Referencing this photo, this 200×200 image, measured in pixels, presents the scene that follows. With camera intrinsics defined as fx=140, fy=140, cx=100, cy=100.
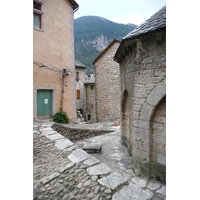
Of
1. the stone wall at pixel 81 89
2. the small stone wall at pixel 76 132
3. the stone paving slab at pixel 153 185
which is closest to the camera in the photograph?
the stone paving slab at pixel 153 185

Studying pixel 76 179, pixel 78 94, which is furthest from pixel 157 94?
pixel 78 94

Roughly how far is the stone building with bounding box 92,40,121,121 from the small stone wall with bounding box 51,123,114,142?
4262 mm

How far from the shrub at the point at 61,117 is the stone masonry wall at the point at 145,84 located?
5.23m

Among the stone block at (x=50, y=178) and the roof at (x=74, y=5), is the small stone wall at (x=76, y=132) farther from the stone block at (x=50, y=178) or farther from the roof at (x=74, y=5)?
the roof at (x=74, y=5)

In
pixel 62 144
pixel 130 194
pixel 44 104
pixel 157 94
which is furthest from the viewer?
pixel 44 104

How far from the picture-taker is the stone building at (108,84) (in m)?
10.7

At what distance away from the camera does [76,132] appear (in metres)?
5.98

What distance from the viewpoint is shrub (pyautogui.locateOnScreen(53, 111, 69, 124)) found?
7.46 meters

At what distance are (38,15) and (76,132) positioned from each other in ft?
19.3

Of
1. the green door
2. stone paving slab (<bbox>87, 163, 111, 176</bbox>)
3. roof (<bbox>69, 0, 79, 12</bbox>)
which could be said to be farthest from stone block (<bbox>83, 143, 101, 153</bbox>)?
roof (<bbox>69, 0, 79, 12</bbox>)

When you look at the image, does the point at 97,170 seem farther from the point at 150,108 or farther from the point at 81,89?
the point at 81,89

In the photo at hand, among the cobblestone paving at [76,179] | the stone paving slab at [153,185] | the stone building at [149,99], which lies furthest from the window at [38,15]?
the stone paving slab at [153,185]

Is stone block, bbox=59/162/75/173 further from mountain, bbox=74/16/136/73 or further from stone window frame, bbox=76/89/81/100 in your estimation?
mountain, bbox=74/16/136/73
